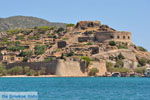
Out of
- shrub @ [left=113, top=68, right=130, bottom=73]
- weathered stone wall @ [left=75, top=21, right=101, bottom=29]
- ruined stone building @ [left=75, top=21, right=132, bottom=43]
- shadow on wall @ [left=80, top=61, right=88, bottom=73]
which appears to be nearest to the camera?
shadow on wall @ [left=80, top=61, right=88, bottom=73]

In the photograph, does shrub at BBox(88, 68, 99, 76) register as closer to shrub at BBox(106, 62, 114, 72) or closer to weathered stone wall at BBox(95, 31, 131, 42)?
shrub at BBox(106, 62, 114, 72)

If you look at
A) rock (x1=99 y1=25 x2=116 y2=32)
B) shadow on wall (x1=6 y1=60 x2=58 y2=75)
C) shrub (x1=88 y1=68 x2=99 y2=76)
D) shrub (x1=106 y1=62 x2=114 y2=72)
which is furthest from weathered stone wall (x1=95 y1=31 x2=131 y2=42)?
shadow on wall (x1=6 y1=60 x2=58 y2=75)

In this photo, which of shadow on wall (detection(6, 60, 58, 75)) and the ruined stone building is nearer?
shadow on wall (detection(6, 60, 58, 75))

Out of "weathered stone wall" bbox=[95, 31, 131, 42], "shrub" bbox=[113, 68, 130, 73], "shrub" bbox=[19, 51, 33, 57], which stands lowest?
"shrub" bbox=[113, 68, 130, 73]

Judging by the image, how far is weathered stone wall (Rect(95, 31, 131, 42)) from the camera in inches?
4968

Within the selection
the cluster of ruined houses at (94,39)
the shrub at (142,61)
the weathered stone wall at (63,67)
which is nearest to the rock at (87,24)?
the cluster of ruined houses at (94,39)

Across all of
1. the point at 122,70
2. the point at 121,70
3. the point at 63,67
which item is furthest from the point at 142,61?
the point at 63,67

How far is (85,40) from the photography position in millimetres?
128750

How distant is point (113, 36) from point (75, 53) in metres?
12.4

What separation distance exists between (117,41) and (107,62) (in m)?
15.0

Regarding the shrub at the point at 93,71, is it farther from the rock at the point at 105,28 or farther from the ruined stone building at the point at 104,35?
the rock at the point at 105,28

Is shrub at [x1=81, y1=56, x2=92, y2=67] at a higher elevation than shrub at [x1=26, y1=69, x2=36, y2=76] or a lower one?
higher

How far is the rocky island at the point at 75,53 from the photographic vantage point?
10369 cm

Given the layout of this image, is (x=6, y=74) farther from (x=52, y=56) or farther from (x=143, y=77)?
(x=143, y=77)
